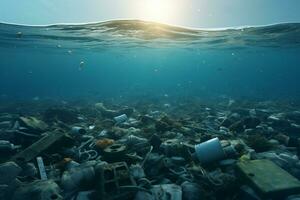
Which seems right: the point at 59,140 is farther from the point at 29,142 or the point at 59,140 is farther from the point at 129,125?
the point at 129,125

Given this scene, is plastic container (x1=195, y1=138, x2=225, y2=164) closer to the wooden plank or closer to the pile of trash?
the pile of trash

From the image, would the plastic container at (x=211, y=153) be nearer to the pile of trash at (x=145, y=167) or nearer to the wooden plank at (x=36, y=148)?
the pile of trash at (x=145, y=167)

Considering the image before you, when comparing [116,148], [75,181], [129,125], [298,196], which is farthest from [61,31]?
[298,196]

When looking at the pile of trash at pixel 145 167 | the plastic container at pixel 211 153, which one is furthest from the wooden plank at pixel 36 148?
the plastic container at pixel 211 153

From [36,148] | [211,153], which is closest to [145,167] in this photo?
[211,153]

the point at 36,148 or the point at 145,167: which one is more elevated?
the point at 36,148

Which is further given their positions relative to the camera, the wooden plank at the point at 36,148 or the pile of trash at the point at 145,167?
the wooden plank at the point at 36,148

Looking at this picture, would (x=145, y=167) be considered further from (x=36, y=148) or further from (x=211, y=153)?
(x=36, y=148)

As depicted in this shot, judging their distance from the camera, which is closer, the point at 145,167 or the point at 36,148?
the point at 145,167

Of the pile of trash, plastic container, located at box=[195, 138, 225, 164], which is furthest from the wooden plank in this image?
plastic container, located at box=[195, 138, 225, 164]

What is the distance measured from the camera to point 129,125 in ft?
42.4

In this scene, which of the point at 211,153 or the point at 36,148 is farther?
the point at 36,148

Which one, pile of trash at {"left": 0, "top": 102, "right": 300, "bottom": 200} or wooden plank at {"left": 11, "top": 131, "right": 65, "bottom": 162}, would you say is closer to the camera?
pile of trash at {"left": 0, "top": 102, "right": 300, "bottom": 200}

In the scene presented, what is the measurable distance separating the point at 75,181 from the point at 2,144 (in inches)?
128
